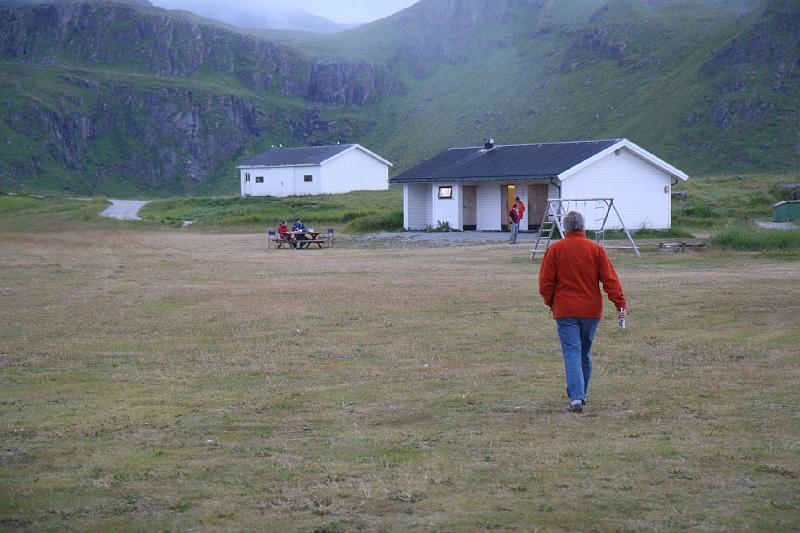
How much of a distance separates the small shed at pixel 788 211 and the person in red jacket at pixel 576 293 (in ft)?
116

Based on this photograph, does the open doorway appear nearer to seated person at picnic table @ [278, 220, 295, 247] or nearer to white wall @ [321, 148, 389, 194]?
seated person at picnic table @ [278, 220, 295, 247]

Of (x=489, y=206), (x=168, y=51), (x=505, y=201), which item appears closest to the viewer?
(x=505, y=201)

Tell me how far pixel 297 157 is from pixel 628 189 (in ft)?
147

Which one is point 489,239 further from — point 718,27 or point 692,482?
point 718,27

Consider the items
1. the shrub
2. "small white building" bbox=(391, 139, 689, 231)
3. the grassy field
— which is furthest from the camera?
the grassy field

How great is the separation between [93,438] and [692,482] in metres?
4.69

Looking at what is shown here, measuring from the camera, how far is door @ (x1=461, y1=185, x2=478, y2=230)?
44.8 metres

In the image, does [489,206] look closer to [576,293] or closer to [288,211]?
[288,211]

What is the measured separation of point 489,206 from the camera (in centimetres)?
4381

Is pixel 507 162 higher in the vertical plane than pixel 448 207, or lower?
higher

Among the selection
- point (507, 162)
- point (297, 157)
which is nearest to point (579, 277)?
point (507, 162)

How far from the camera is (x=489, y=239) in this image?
3800cm

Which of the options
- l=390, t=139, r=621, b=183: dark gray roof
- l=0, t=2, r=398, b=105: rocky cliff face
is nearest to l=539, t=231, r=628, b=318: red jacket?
l=390, t=139, r=621, b=183: dark gray roof

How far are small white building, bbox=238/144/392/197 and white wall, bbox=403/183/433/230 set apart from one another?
32.7 meters
